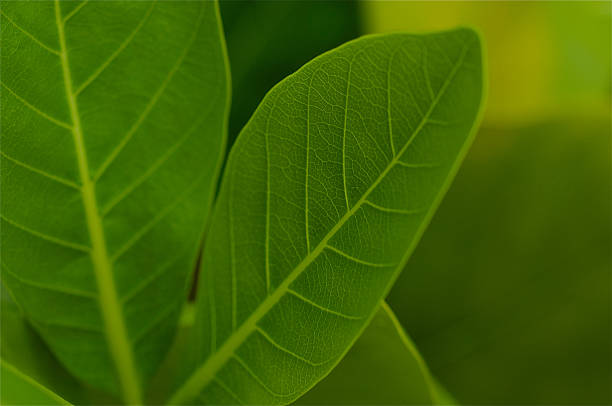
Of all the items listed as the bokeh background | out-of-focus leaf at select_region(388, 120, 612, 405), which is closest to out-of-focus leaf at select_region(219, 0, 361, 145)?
the bokeh background

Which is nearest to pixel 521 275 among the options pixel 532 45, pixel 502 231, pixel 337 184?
pixel 502 231

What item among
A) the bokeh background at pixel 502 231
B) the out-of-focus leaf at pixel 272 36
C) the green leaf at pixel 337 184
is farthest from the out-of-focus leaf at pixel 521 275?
the green leaf at pixel 337 184

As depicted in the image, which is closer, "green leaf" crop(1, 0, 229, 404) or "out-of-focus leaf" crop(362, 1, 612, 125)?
"green leaf" crop(1, 0, 229, 404)

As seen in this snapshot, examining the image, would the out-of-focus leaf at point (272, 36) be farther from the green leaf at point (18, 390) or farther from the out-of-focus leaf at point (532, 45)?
the green leaf at point (18, 390)

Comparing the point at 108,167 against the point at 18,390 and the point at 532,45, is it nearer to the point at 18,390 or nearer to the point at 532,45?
the point at 18,390

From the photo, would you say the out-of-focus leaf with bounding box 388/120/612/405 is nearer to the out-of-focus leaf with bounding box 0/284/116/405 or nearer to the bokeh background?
the bokeh background
